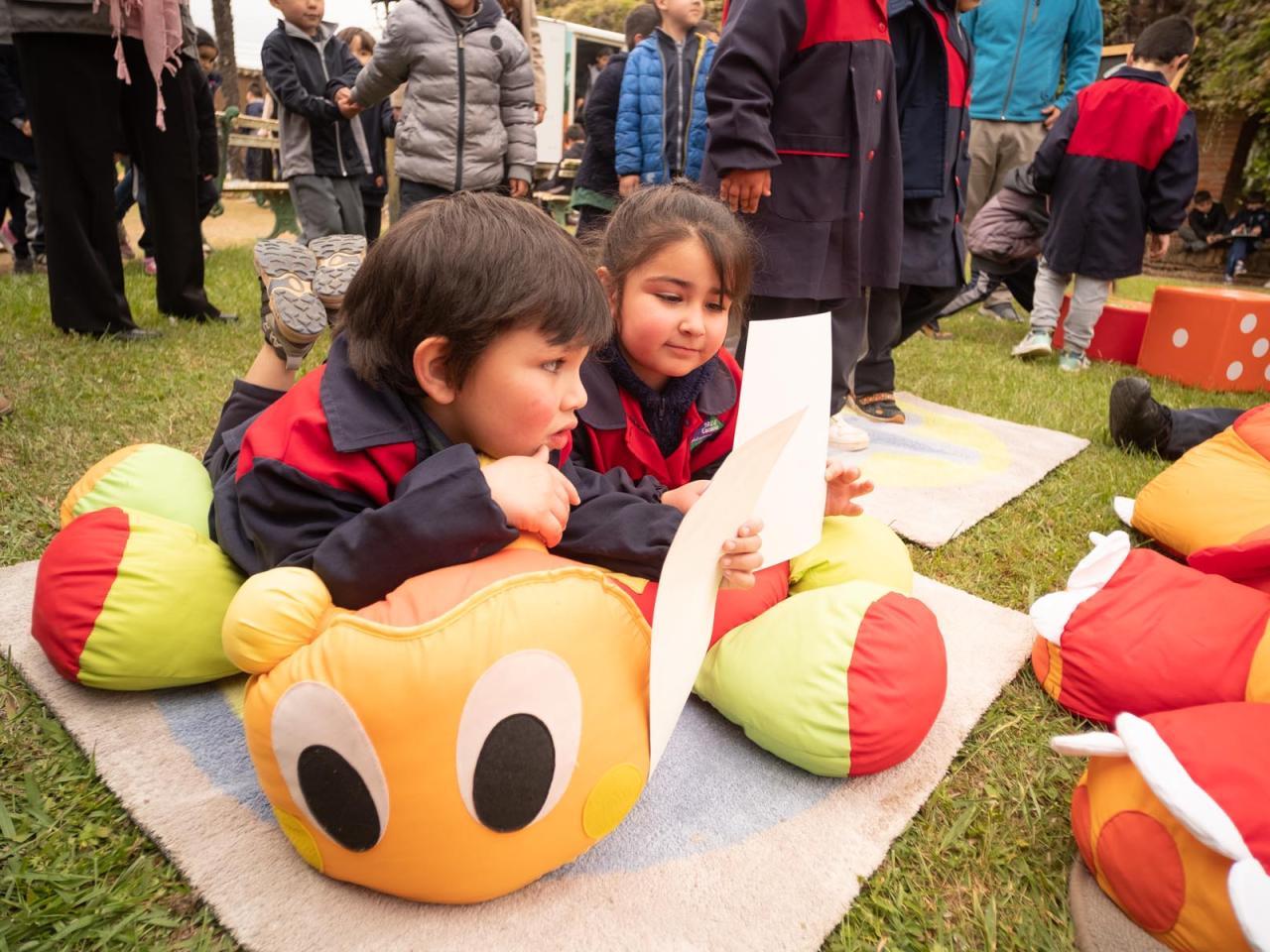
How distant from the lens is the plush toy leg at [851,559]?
5.17ft

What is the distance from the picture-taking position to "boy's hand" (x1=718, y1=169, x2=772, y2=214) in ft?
7.51

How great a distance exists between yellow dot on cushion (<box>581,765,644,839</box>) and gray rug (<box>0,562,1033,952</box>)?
85mm

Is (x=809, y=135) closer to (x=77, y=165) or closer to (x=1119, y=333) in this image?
(x=77, y=165)

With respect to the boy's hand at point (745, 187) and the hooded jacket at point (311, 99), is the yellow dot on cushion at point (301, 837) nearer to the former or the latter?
the boy's hand at point (745, 187)

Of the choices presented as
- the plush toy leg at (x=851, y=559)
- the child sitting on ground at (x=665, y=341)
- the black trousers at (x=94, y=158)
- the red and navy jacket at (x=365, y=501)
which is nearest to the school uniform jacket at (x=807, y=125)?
the child sitting on ground at (x=665, y=341)

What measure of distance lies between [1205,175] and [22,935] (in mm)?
17011

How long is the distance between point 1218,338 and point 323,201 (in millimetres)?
4392

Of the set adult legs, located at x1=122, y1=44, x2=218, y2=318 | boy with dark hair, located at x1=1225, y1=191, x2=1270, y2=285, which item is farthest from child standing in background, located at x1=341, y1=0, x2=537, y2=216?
boy with dark hair, located at x1=1225, y1=191, x2=1270, y2=285

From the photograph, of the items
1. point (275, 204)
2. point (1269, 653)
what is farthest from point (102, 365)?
point (275, 204)

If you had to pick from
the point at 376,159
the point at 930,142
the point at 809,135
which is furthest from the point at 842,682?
the point at 376,159

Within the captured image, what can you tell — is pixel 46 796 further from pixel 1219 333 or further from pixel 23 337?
pixel 1219 333

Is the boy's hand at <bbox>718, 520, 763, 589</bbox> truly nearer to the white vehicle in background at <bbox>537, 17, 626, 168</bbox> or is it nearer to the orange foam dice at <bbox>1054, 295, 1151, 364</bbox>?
the orange foam dice at <bbox>1054, 295, 1151, 364</bbox>

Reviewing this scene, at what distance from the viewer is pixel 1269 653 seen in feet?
4.09

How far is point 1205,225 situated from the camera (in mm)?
12805
